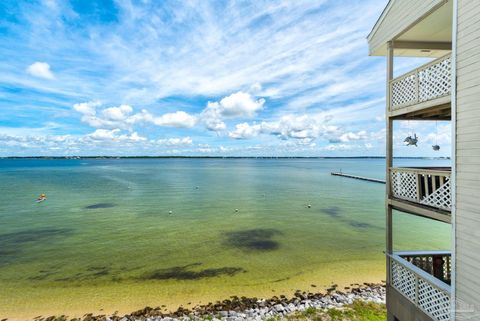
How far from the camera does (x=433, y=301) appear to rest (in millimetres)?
6250

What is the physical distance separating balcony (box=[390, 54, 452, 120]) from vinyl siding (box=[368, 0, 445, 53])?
1321 millimetres

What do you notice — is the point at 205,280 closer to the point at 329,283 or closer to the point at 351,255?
the point at 329,283

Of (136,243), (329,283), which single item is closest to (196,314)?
(329,283)

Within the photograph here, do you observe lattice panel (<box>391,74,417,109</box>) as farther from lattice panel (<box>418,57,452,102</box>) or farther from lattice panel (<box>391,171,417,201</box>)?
lattice panel (<box>391,171,417,201</box>)

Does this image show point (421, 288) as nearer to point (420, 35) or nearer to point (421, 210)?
point (421, 210)

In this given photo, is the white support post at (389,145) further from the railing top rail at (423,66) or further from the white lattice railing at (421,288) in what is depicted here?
the railing top rail at (423,66)

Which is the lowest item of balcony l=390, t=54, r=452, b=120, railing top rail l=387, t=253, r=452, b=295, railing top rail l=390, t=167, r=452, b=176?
railing top rail l=387, t=253, r=452, b=295

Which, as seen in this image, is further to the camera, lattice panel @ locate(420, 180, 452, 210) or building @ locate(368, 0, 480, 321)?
lattice panel @ locate(420, 180, 452, 210)

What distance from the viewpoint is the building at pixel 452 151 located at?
16.3 ft

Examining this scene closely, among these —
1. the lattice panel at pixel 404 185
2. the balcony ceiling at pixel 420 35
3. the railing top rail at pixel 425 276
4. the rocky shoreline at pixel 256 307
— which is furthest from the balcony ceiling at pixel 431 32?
the rocky shoreline at pixel 256 307

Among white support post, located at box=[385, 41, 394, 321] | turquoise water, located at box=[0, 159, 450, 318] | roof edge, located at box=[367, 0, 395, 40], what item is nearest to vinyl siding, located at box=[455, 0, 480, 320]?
white support post, located at box=[385, 41, 394, 321]

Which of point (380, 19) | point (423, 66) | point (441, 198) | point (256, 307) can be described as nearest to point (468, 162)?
point (441, 198)

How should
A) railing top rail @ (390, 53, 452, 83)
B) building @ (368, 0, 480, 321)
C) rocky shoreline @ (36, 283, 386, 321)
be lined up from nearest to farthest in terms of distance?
1. building @ (368, 0, 480, 321)
2. railing top rail @ (390, 53, 452, 83)
3. rocky shoreline @ (36, 283, 386, 321)

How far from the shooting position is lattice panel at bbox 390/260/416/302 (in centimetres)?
706
